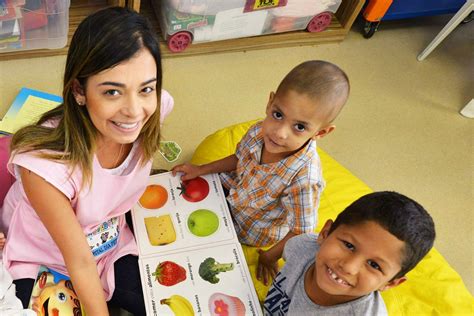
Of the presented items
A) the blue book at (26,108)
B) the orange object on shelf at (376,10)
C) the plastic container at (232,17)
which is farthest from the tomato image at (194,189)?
the orange object on shelf at (376,10)

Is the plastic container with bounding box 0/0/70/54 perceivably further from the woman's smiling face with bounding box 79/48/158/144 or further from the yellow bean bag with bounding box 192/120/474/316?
the woman's smiling face with bounding box 79/48/158/144

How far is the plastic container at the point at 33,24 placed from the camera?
164 cm

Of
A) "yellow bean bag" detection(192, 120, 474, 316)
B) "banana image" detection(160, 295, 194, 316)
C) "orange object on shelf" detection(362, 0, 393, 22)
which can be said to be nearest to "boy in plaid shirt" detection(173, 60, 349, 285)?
"yellow bean bag" detection(192, 120, 474, 316)

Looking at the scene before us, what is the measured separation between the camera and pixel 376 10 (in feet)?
6.95

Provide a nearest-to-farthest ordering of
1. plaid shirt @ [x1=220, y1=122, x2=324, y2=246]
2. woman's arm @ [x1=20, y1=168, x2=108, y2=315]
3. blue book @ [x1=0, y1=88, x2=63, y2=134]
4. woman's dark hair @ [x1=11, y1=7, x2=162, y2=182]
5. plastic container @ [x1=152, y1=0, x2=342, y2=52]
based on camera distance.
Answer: woman's dark hair @ [x1=11, y1=7, x2=162, y2=182] < woman's arm @ [x1=20, y1=168, x2=108, y2=315] < plaid shirt @ [x1=220, y1=122, x2=324, y2=246] < blue book @ [x1=0, y1=88, x2=63, y2=134] < plastic container @ [x1=152, y1=0, x2=342, y2=52]

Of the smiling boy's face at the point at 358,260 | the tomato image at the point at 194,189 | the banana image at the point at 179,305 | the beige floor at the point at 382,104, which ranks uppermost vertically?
the smiling boy's face at the point at 358,260

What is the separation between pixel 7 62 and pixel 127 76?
124 centimetres

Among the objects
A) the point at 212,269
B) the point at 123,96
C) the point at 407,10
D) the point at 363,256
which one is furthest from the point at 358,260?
the point at 407,10

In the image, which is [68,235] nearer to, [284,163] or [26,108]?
[284,163]

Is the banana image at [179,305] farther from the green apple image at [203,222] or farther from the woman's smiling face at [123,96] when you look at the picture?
the woman's smiling face at [123,96]

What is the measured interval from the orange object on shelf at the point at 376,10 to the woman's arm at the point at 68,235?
64.9 inches

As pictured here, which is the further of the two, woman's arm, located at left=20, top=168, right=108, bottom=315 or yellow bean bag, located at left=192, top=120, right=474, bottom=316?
yellow bean bag, located at left=192, top=120, right=474, bottom=316

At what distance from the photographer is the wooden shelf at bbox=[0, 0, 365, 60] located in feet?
6.20

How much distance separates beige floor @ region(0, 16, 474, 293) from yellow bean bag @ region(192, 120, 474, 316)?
315 millimetres
